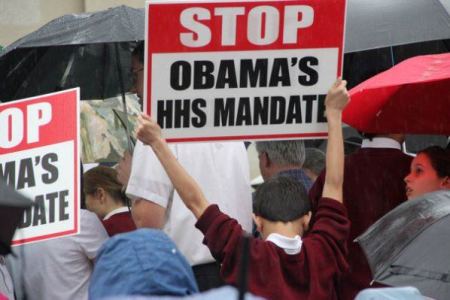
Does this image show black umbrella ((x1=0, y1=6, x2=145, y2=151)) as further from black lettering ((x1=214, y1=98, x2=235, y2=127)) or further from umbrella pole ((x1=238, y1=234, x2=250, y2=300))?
umbrella pole ((x1=238, y1=234, x2=250, y2=300))

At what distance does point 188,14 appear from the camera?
207 inches

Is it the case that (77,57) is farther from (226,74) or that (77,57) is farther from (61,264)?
(226,74)

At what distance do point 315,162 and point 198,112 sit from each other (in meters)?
2.71

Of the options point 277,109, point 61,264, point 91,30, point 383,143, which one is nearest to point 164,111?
point 277,109

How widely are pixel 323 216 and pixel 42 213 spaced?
4.16ft

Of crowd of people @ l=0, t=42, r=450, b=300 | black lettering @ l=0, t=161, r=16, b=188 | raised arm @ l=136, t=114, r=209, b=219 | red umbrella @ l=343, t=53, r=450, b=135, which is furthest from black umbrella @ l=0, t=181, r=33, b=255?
red umbrella @ l=343, t=53, r=450, b=135

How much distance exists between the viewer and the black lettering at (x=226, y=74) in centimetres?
532

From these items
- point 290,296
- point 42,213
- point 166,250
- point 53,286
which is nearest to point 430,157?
point 290,296

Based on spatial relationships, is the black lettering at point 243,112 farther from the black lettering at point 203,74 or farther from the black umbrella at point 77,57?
the black umbrella at point 77,57

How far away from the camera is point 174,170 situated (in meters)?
5.06

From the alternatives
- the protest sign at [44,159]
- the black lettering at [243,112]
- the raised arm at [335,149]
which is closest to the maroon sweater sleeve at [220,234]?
the raised arm at [335,149]

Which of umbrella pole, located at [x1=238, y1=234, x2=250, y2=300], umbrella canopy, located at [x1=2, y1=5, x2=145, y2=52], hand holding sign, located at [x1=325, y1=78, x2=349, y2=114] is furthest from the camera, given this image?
umbrella canopy, located at [x1=2, y1=5, x2=145, y2=52]

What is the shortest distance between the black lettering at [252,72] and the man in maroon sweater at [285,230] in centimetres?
30

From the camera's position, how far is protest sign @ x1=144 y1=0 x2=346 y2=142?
5270 mm
